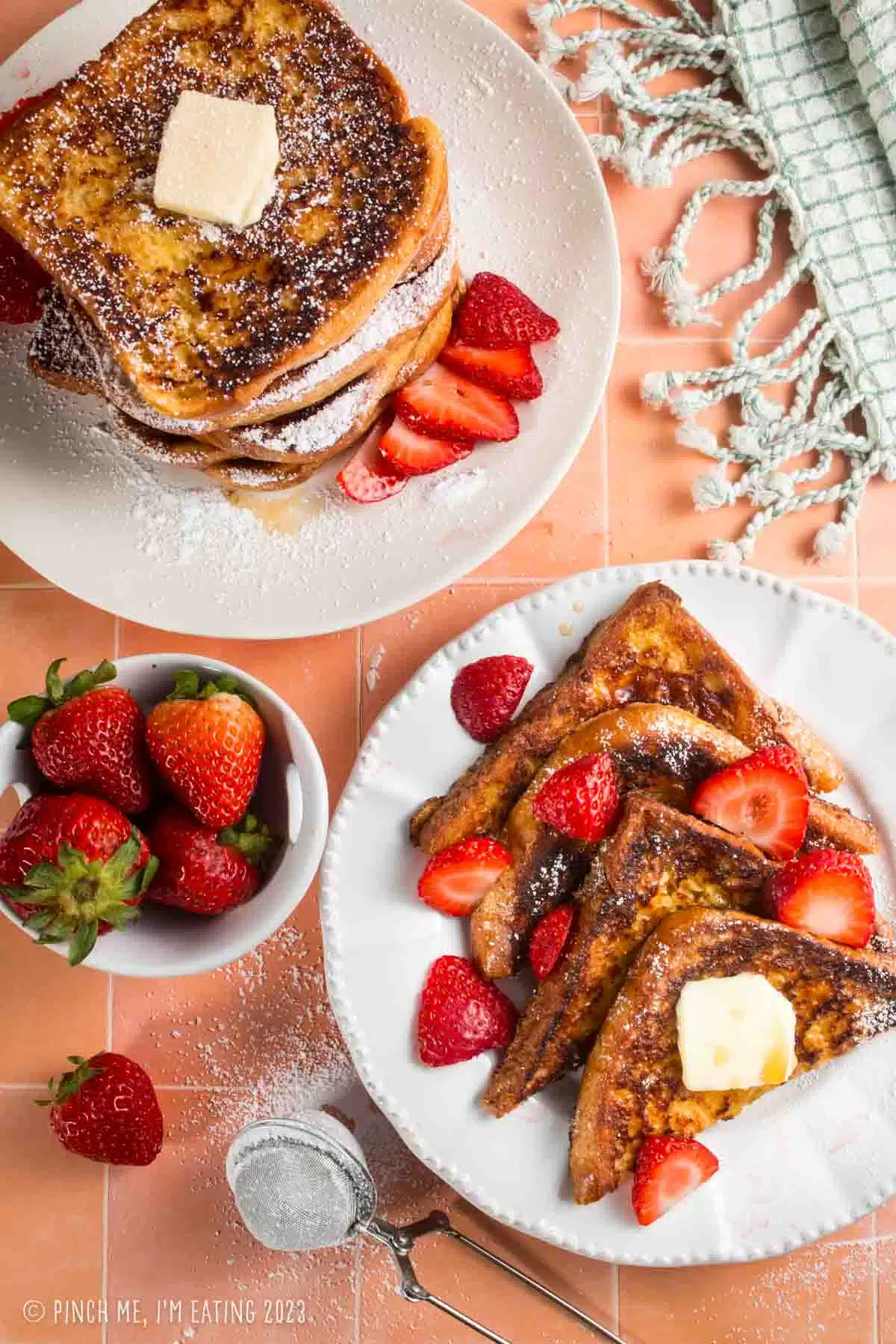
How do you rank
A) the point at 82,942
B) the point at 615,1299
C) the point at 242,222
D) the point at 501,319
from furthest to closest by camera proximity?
the point at 615,1299
the point at 501,319
the point at 242,222
the point at 82,942

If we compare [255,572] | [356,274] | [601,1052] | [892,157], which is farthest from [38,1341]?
[892,157]

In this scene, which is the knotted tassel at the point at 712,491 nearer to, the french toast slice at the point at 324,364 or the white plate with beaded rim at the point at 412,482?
the white plate with beaded rim at the point at 412,482

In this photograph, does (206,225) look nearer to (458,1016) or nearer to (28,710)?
(28,710)

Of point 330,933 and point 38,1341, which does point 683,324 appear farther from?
point 38,1341

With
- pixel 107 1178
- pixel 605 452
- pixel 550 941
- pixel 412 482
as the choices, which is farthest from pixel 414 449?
pixel 107 1178

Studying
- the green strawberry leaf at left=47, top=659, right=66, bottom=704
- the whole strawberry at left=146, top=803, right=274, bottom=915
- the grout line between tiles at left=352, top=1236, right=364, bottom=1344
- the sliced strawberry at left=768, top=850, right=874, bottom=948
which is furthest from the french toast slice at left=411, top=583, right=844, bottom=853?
the grout line between tiles at left=352, top=1236, right=364, bottom=1344

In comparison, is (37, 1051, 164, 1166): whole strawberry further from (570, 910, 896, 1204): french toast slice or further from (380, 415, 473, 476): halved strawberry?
(380, 415, 473, 476): halved strawberry

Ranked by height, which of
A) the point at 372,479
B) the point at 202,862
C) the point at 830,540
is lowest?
the point at 830,540

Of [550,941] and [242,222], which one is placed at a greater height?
[242,222]
